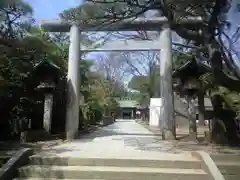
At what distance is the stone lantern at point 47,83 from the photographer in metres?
10.2

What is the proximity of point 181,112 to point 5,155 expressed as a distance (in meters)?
20.1

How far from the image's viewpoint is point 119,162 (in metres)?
5.86

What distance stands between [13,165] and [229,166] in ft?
14.1

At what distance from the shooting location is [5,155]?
6258 millimetres

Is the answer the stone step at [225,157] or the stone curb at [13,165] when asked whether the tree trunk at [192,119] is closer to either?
the stone step at [225,157]

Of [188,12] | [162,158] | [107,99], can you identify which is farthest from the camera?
[107,99]

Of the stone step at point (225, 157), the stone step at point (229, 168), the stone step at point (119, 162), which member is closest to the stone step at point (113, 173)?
the stone step at point (119, 162)

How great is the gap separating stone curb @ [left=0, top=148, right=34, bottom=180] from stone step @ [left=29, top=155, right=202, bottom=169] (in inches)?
7.0

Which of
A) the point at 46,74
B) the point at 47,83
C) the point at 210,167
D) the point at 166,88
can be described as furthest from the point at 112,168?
the point at 166,88

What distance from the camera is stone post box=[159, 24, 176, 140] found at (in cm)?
1098

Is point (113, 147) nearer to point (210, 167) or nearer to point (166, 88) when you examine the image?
point (210, 167)

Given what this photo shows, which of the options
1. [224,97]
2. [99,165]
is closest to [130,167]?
[99,165]

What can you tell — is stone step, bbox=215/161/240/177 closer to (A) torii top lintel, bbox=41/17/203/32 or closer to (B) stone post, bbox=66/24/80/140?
(B) stone post, bbox=66/24/80/140

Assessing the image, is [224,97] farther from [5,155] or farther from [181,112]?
[181,112]
